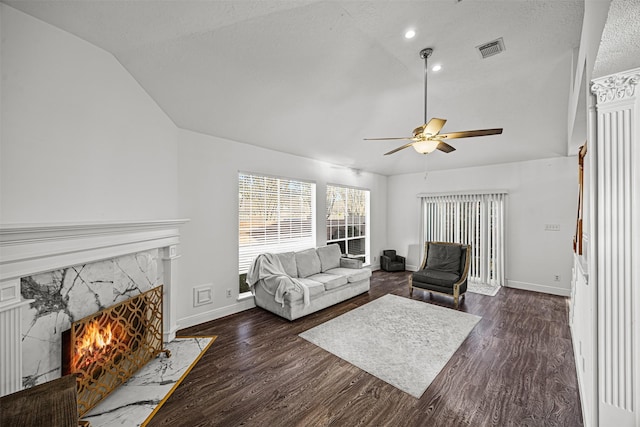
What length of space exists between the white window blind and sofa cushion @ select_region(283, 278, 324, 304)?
0.96m

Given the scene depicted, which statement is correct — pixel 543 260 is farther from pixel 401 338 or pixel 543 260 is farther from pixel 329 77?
pixel 329 77

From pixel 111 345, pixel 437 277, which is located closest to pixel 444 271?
pixel 437 277

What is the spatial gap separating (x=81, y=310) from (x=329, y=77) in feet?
10.7

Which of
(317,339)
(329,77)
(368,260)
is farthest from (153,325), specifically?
(368,260)

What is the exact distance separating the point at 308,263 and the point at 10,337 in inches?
137

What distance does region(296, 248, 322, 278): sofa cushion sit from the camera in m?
4.44

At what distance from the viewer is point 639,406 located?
1.37 meters

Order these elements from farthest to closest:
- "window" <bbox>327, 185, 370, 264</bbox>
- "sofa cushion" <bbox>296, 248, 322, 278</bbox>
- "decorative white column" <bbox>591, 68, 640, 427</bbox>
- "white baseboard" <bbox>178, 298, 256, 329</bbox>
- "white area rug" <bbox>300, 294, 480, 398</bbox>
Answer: "window" <bbox>327, 185, 370, 264</bbox> → "sofa cushion" <bbox>296, 248, 322, 278</bbox> → "white baseboard" <bbox>178, 298, 256, 329</bbox> → "white area rug" <bbox>300, 294, 480, 398</bbox> → "decorative white column" <bbox>591, 68, 640, 427</bbox>

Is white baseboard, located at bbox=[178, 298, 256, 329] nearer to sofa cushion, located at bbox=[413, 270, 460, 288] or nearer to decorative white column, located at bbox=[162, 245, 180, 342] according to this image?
decorative white column, located at bbox=[162, 245, 180, 342]

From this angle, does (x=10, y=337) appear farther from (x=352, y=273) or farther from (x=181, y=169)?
(x=352, y=273)

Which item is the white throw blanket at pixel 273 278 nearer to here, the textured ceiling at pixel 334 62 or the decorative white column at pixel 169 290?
the decorative white column at pixel 169 290

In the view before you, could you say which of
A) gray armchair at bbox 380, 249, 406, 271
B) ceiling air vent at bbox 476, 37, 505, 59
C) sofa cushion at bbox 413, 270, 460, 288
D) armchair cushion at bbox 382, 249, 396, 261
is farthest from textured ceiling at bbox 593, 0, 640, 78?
armchair cushion at bbox 382, 249, 396, 261

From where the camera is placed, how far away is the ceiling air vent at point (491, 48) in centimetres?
253

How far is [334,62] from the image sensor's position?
8.93 feet
